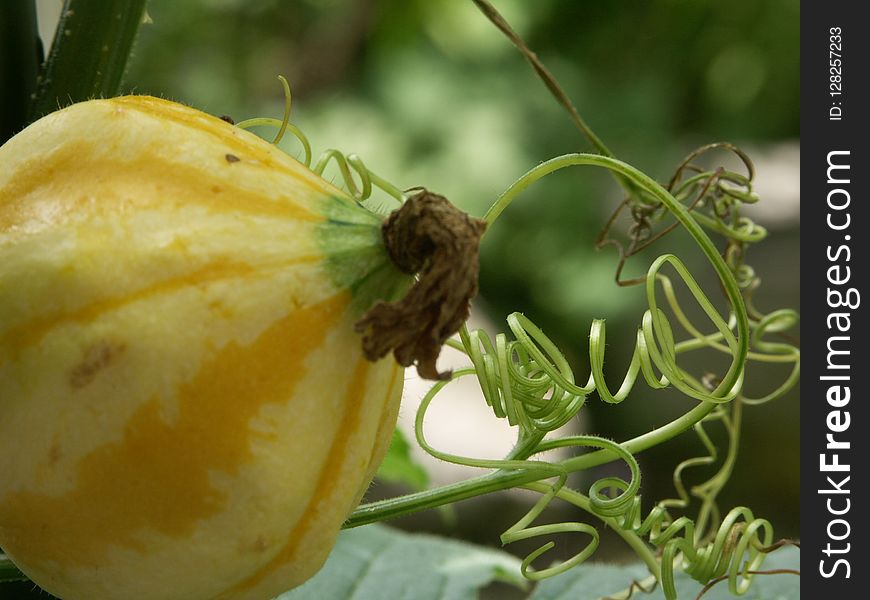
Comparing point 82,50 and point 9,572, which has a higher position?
point 82,50

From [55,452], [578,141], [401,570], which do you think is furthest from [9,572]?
[578,141]

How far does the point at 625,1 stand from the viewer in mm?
3875

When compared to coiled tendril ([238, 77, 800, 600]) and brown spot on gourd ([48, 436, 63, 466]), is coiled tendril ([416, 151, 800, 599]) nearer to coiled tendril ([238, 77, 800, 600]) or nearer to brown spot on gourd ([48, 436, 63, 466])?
coiled tendril ([238, 77, 800, 600])

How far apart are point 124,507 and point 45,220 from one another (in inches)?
6.2

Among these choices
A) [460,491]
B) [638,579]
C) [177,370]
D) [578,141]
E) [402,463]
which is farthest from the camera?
[578,141]

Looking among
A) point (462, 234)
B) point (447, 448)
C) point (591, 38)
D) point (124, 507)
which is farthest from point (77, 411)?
point (591, 38)

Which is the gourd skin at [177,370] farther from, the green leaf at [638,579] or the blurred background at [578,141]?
the blurred background at [578,141]

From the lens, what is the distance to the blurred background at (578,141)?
3.47m

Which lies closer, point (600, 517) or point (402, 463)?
point (600, 517)

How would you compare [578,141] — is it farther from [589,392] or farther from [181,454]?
[181,454]

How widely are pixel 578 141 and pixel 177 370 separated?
10.3 ft

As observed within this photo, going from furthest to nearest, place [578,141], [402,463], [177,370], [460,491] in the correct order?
1. [578,141]
2. [402,463]
3. [460,491]
4. [177,370]

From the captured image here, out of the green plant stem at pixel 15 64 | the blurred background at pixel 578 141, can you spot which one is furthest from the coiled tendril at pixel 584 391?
the blurred background at pixel 578 141

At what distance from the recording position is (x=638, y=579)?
101cm
